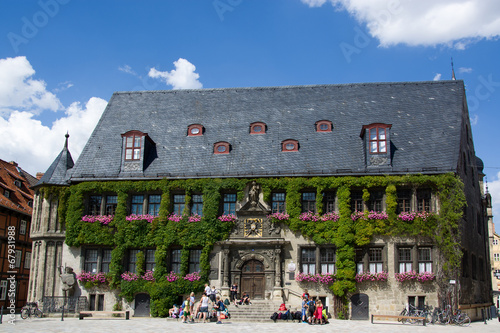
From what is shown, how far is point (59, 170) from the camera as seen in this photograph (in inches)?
1430

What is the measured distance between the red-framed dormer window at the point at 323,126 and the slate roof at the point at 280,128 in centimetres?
34

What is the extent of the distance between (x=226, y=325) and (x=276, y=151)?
1303 centimetres

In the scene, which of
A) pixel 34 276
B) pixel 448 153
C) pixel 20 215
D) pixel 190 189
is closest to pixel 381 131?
pixel 448 153

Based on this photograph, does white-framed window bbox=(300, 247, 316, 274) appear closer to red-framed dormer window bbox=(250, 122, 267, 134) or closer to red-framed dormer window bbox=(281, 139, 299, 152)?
red-framed dormer window bbox=(281, 139, 299, 152)

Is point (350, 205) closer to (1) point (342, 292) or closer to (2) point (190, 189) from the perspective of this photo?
(1) point (342, 292)

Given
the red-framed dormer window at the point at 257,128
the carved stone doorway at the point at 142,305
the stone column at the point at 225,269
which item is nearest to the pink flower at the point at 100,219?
the carved stone doorway at the point at 142,305

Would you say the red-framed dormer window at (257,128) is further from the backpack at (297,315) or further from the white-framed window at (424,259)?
the backpack at (297,315)

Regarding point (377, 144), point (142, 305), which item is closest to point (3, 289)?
point (142, 305)

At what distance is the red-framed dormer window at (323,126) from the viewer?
1441 inches

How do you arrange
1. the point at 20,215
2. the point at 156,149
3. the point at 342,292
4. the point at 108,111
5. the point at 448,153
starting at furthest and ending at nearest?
the point at 20,215, the point at 108,111, the point at 156,149, the point at 448,153, the point at 342,292

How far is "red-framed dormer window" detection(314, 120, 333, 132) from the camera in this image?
36.6m

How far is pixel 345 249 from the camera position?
31953 mm

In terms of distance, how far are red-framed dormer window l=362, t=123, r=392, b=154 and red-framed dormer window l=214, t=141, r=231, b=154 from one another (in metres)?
8.44

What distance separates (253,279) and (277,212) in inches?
160
